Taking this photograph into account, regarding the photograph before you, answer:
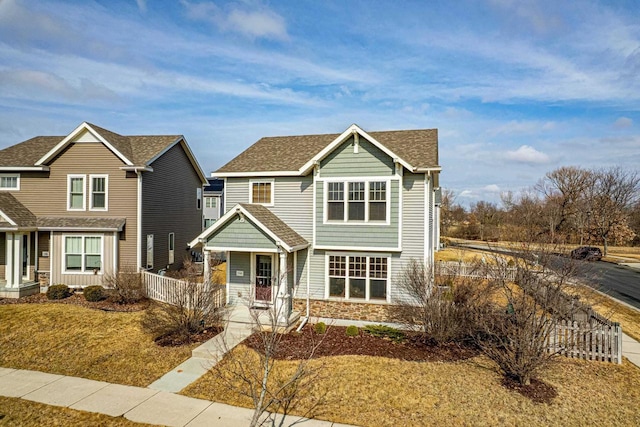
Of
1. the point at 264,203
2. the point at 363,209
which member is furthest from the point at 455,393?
the point at 264,203

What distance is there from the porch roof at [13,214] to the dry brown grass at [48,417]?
12.2 metres

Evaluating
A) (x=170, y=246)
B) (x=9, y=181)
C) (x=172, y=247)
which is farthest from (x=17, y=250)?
(x=172, y=247)

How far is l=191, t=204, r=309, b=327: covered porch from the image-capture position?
13938 mm

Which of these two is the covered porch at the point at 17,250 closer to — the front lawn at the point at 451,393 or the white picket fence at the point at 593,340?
the front lawn at the point at 451,393

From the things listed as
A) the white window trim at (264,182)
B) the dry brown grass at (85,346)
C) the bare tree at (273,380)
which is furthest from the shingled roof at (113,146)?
the bare tree at (273,380)

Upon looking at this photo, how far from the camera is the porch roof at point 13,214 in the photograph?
1747 cm

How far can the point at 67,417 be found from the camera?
779cm

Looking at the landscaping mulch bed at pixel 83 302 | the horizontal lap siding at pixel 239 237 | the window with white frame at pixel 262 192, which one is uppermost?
the window with white frame at pixel 262 192

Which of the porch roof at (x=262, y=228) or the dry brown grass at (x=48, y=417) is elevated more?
the porch roof at (x=262, y=228)

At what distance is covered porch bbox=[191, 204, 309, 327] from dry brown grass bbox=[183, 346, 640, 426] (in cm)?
412

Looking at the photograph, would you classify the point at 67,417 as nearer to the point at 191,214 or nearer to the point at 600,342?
the point at 600,342

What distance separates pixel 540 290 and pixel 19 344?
15548mm

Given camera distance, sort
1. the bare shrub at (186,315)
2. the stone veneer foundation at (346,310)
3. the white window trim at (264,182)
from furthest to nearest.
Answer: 1. the white window trim at (264,182)
2. the stone veneer foundation at (346,310)
3. the bare shrub at (186,315)

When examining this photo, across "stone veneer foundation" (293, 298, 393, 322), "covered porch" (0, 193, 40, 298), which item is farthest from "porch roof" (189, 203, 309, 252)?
"covered porch" (0, 193, 40, 298)
